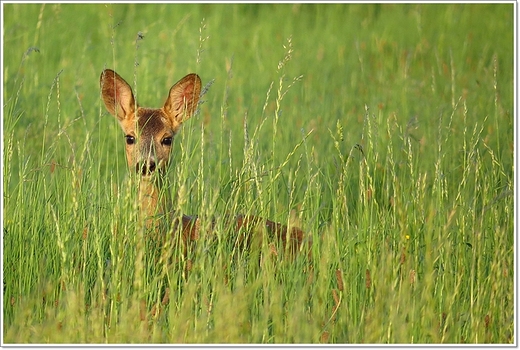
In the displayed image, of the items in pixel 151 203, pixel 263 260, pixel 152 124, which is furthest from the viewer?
pixel 152 124

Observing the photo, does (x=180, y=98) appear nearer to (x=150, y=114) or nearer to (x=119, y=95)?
(x=150, y=114)

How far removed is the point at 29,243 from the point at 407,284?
6.17 ft

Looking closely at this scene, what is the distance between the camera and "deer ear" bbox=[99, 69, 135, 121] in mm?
6184

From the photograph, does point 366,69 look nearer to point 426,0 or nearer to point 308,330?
point 426,0

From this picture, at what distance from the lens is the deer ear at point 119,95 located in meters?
6.18

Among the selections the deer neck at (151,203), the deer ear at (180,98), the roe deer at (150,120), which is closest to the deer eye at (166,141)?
the roe deer at (150,120)

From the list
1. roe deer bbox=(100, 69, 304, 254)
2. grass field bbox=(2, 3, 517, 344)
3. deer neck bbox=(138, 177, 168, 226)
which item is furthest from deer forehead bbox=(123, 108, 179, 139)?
grass field bbox=(2, 3, 517, 344)

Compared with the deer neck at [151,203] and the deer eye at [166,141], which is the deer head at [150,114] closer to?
the deer eye at [166,141]

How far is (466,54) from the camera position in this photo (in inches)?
437

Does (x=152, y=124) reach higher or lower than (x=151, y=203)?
higher

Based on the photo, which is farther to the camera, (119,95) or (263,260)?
(119,95)

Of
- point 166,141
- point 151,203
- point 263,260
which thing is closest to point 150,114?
point 166,141

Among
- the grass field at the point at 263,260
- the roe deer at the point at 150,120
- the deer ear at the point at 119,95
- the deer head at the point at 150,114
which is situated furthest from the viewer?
the deer ear at the point at 119,95

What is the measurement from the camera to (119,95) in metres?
6.28
